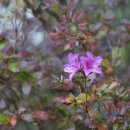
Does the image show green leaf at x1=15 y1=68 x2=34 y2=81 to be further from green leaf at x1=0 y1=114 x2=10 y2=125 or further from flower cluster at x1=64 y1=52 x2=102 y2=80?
flower cluster at x1=64 y1=52 x2=102 y2=80

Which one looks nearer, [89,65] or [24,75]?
[89,65]

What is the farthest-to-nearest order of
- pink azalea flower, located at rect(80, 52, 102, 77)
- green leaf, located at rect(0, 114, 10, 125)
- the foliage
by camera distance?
1. green leaf, located at rect(0, 114, 10, 125)
2. the foliage
3. pink azalea flower, located at rect(80, 52, 102, 77)

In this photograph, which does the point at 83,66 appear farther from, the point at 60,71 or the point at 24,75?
the point at 60,71

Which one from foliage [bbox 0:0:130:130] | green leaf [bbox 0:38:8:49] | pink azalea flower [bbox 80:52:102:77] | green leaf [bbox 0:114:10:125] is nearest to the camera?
pink azalea flower [bbox 80:52:102:77]


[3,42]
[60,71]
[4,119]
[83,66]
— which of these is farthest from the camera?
[60,71]

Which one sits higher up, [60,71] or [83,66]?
[83,66]

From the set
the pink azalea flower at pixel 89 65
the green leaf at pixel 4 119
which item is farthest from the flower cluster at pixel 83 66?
the green leaf at pixel 4 119

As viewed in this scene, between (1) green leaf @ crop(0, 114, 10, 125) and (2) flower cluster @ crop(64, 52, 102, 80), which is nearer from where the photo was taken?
(2) flower cluster @ crop(64, 52, 102, 80)

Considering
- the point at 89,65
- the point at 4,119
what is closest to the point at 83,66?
the point at 89,65

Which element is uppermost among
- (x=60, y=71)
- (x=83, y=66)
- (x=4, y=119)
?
(x=83, y=66)

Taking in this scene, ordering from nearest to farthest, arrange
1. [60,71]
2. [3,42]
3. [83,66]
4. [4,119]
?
[83,66], [4,119], [3,42], [60,71]

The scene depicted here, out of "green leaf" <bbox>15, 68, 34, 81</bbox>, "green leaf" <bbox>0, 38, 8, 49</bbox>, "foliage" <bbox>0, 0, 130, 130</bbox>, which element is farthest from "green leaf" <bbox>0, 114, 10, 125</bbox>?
"green leaf" <bbox>0, 38, 8, 49</bbox>
